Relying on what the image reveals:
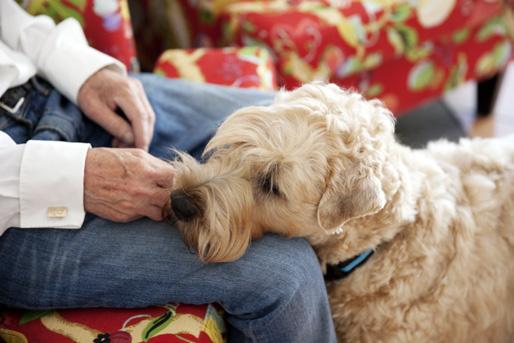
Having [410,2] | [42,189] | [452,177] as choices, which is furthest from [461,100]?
[42,189]

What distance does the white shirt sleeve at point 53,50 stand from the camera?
1396 millimetres

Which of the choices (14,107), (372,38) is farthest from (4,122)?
(372,38)

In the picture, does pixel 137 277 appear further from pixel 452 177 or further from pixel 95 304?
pixel 452 177

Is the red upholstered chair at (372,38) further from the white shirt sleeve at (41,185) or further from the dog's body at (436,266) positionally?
the white shirt sleeve at (41,185)

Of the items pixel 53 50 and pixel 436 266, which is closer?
pixel 436 266

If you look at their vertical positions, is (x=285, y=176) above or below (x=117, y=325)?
above

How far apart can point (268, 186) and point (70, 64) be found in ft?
2.18

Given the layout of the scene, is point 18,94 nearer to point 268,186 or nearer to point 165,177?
point 165,177

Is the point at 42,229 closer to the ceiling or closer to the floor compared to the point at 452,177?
closer to the floor

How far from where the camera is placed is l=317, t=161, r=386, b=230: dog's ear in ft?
3.73

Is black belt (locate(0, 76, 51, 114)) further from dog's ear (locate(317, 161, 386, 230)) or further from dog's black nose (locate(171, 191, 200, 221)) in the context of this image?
dog's ear (locate(317, 161, 386, 230))

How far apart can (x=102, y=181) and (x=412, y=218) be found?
77cm

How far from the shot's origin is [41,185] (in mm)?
1108

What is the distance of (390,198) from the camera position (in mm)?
1231
